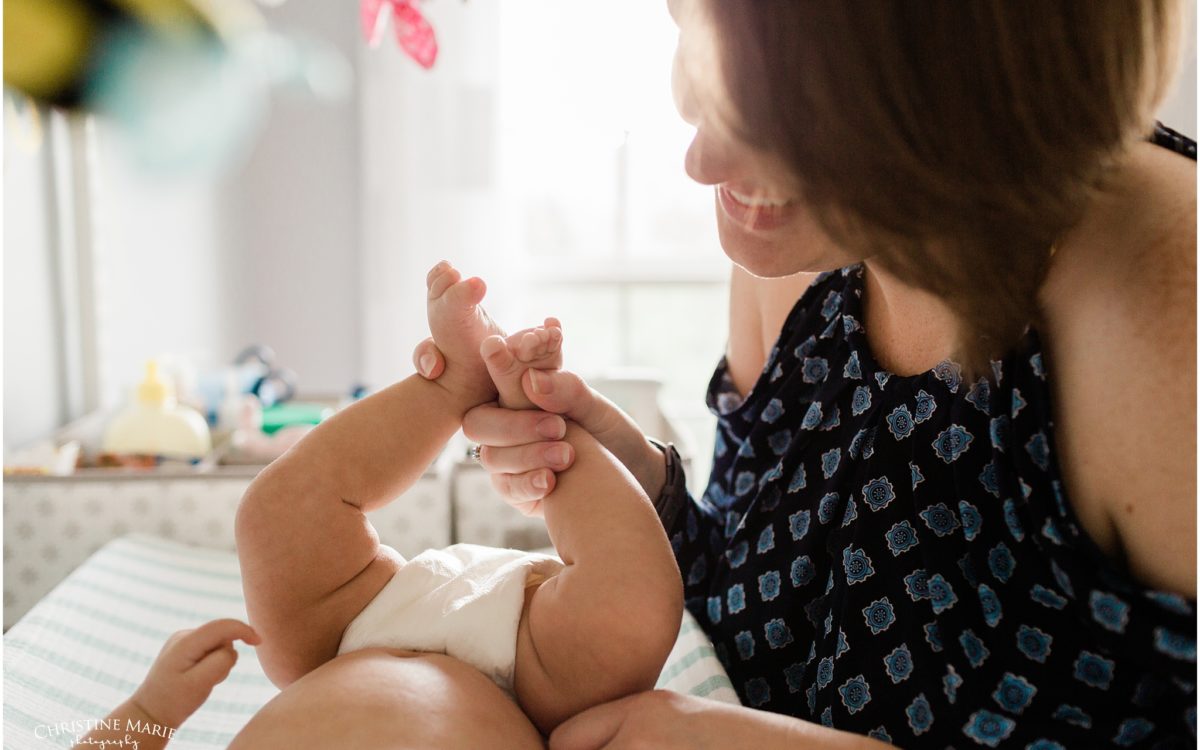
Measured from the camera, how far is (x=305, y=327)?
107 inches

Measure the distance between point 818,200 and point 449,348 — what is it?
36cm

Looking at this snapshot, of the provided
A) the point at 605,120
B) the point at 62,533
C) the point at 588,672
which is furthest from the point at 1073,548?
the point at 605,120

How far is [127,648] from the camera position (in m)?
1.06

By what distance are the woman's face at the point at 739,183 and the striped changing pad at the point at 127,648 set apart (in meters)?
0.37

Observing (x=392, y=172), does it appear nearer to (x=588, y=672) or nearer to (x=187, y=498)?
(x=187, y=498)

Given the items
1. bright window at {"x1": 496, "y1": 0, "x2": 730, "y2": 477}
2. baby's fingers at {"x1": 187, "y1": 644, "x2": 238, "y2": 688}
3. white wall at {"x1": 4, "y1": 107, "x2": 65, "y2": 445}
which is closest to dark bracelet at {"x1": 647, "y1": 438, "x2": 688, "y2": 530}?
baby's fingers at {"x1": 187, "y1": 644, "x2": 238, "y2": 688}

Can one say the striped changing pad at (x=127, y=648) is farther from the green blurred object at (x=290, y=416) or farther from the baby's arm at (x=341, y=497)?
the green blurred object at (x=290, y=416)

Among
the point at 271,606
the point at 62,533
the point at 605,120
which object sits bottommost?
the point at 62,533

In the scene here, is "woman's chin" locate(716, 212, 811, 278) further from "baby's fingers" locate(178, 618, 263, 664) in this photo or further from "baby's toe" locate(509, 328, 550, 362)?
"baby's fingers" locate(178, 618, 263, 664)

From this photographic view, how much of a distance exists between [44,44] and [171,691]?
126 centimetres

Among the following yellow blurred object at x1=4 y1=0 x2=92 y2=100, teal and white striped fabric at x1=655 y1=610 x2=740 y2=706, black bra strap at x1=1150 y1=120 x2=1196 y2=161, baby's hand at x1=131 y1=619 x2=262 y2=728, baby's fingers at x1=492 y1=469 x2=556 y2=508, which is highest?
yellow blurred object at x1=4 y1=0 x2=92 y2=100

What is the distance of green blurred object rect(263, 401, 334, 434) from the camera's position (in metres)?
1.78

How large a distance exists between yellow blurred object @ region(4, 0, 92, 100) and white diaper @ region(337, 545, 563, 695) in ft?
3.71

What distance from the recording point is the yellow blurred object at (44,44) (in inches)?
57.2
